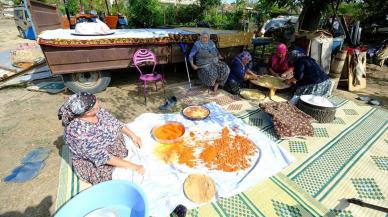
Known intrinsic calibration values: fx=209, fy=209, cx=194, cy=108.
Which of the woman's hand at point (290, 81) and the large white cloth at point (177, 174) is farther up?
the woman's hand at point (290, 81)

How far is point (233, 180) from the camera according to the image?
2.42m

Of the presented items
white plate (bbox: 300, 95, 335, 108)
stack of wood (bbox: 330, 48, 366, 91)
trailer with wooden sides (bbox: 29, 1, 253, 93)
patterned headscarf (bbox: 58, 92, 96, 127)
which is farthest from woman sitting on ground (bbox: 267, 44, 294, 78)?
patterned headscarf (bbox: 58, 92, 96, 127)

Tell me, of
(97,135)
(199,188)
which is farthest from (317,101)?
(97,135)

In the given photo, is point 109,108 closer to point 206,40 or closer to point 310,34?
point 206,40

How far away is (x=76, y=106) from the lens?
A: 1857 mm

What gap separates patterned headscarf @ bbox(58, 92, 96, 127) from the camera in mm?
1857

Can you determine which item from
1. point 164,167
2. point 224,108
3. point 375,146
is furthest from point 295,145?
point 164,167

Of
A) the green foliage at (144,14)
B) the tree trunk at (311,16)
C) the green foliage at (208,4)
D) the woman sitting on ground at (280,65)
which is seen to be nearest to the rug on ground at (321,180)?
the woman sitting on ground at (280,65)

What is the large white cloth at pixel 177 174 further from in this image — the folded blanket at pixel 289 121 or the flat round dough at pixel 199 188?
the folded blanket at pixel 289 121

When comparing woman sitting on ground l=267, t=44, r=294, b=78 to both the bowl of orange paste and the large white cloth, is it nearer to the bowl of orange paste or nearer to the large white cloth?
the large white cloth

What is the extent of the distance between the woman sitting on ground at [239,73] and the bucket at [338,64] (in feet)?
6.50

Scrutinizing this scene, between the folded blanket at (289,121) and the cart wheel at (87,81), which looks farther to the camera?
the cart wheel at (87,81)

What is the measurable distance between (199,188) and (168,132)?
1084mm

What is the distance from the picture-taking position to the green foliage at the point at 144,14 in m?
12.0
